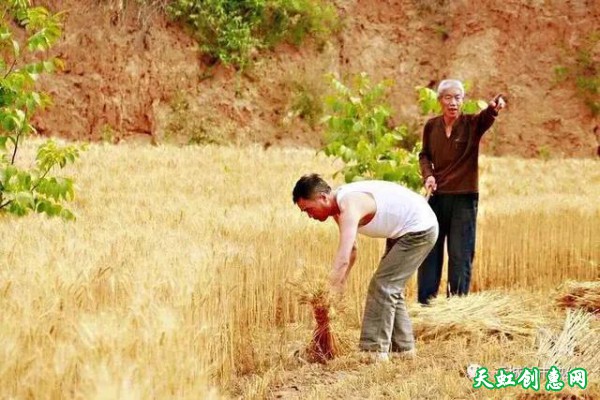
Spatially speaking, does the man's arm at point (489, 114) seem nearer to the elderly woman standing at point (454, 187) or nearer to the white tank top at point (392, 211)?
the elderly woman standing at point (454, 187)

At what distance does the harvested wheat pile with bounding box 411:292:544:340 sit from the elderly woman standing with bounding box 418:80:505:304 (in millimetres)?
320

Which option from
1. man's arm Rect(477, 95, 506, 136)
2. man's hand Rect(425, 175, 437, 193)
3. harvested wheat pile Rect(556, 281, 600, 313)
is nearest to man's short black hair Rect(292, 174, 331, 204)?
man's hand Rect(425, 175, 437, 193)

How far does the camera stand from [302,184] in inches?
164

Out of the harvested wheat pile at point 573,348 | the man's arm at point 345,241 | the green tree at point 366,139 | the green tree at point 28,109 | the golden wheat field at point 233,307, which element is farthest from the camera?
the green tree at point 366,139

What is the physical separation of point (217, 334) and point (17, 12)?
9.81 ft

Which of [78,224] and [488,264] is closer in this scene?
[78,224]

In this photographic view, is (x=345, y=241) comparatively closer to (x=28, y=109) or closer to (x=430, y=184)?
(x=430, y=184)

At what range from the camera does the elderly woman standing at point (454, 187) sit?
5617 mm

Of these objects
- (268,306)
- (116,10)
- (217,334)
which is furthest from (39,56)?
(217,334)

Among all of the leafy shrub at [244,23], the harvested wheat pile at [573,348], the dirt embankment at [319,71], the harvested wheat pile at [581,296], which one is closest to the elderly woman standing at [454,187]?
the harvested wheat pile at [581,296]

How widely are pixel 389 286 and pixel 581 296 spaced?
2164mm

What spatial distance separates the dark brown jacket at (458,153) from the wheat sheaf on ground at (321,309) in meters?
1.59

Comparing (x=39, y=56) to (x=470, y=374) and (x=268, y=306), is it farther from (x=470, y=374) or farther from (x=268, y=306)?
(x=470, y=374)

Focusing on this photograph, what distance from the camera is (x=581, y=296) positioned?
5965mm
